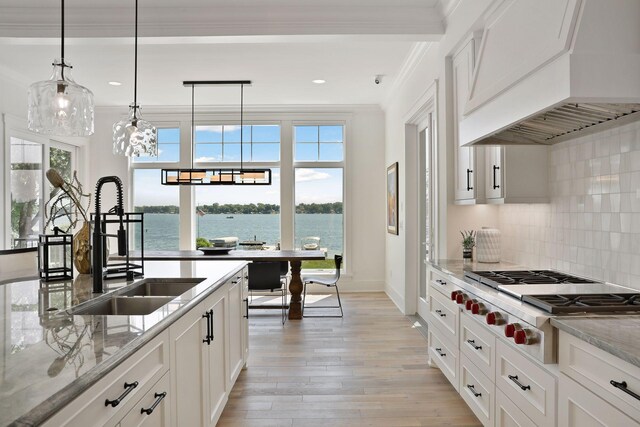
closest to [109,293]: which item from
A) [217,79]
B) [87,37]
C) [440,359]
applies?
[440,359]

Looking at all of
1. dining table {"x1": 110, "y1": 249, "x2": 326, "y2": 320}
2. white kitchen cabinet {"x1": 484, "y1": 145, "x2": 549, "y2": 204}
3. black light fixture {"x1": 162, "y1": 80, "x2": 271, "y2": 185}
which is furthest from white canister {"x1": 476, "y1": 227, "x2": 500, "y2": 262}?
black light fixture {"x1": 162, "y1": 80, "x2": 271, "y2": 185}

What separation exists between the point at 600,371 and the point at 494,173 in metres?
1.82

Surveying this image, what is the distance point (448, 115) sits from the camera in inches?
143

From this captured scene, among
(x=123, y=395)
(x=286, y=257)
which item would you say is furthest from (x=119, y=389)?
(x=286, y=257)

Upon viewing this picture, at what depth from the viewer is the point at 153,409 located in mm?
1466

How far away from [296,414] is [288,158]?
4.66 metres

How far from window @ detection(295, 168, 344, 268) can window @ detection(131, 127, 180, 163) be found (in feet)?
6.49

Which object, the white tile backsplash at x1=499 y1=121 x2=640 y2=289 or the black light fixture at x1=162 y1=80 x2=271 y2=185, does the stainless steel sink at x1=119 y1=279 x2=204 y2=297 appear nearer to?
the white tile backsplash at x1=499 y1=121 x2=640 y2=289

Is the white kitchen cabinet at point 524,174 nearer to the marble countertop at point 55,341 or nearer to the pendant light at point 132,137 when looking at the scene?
the marble countertop at point 55,341

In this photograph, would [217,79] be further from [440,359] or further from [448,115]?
[440,359]

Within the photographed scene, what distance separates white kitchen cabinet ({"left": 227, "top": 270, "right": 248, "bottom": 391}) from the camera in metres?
2.91

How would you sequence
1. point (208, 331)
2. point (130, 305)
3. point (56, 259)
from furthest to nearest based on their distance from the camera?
point (56, 259)
point (208, 331)
point (130, 305)

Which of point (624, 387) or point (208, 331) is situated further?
point (208, 331)

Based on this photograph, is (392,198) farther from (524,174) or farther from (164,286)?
(164,286)
